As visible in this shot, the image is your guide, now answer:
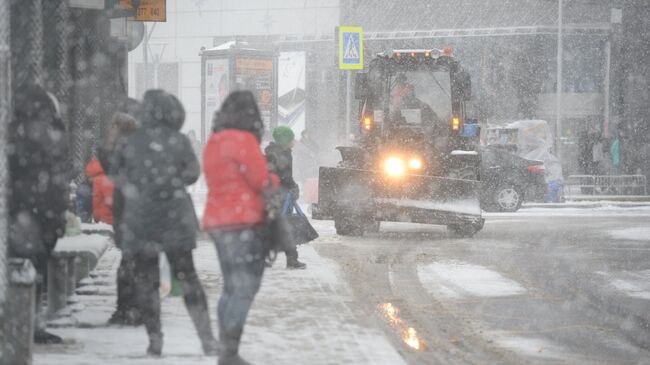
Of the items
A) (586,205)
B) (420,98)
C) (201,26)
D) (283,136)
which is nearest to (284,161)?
(283,136)

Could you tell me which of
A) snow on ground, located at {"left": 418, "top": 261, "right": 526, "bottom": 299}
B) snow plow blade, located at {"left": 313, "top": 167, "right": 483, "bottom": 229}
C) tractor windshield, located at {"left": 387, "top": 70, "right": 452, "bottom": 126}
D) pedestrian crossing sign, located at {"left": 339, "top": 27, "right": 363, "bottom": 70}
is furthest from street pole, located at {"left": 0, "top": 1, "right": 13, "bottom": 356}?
pedestrian crossing sign, located at {"left": 339, "top": 27, "right": 363, "bottom": 70}

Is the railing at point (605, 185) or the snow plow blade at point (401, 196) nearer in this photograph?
the snow plow blade at point (401, 196)

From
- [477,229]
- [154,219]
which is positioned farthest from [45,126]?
[477,229]

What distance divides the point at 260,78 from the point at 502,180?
829 centimetres

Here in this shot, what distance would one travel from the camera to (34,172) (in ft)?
24.9

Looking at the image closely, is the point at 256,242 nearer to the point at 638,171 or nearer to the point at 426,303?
the point at 426,303

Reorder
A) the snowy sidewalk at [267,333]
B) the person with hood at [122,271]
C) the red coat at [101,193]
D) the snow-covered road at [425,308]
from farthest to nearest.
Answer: the red coat at [101,193]
the person with hood at [122,271]
the snow-covered road at [425,308]
the snowy sidewalk at [267,333]

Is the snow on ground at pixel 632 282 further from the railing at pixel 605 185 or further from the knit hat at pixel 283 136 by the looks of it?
the railing at pixel 605 185

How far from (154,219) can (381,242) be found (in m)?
10.4

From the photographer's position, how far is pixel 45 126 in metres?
7.61

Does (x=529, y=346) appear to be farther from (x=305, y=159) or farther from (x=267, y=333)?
(x=305, y=159)

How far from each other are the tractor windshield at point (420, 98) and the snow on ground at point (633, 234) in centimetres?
342

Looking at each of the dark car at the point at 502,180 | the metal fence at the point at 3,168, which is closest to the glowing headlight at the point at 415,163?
the dark car at the point at 502,180

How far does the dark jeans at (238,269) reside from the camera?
22.2 feet
